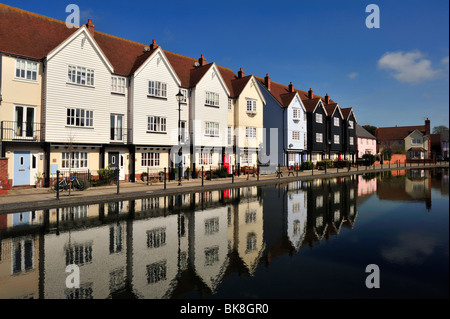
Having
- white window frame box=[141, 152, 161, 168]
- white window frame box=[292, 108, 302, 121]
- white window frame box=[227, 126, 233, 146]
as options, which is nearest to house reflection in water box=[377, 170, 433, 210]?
white window frame box=[227, 126, 233, 146]

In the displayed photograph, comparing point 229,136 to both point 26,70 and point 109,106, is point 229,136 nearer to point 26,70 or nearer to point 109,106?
point 109,106

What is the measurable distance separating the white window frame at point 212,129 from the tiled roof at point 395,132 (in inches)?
2837

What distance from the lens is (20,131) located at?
68.0 ft

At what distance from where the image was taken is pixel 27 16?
913 inches

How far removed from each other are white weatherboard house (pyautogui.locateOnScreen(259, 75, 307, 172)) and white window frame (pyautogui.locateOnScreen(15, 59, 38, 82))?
27.8 metres

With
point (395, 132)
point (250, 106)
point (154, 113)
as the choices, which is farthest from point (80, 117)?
point (395, 132)

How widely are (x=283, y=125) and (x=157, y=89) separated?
20.7m

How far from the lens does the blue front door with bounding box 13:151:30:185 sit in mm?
20498

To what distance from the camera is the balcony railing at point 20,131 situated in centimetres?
1975

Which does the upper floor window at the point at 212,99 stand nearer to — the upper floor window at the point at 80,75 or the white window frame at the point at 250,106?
the white window frame at the point at 250,106
